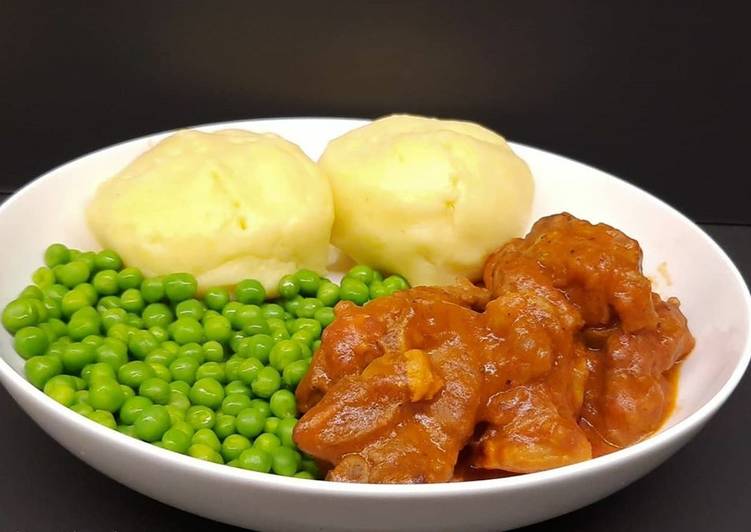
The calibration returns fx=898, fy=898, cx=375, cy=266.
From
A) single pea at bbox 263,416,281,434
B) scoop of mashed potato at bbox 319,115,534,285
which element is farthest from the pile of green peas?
scoop of mashed potato at bbox 319,115,534,285

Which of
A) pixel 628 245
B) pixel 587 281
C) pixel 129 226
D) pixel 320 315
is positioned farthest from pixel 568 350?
pixel 129 226

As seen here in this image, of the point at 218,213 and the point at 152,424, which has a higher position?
the point at 218,213

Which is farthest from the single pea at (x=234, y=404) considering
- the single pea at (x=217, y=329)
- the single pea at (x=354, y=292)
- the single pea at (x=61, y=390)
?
the single pea at (x=354, y=292)

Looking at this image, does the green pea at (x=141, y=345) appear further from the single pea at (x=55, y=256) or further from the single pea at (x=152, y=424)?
the single pea at (x=55, y=256)

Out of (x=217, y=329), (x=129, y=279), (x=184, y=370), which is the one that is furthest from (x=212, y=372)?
(x=129, y=279)

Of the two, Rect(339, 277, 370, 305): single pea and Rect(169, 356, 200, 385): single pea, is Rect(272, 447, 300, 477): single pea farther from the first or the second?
Rect(339, 277, 370, 305): single pea

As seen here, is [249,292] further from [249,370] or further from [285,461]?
[285,461]

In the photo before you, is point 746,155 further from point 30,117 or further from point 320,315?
point 30,117
